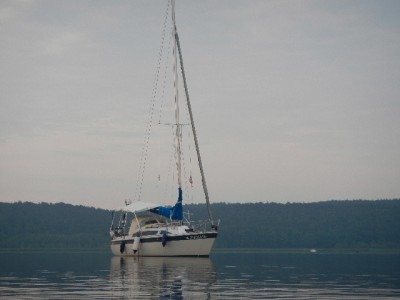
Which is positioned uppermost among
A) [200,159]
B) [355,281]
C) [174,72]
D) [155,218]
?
[174,72]

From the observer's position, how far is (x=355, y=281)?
140ft

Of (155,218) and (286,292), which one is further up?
(155,218)

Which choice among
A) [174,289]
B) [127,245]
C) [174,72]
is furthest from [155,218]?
[174,289]

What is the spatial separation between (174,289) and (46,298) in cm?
664

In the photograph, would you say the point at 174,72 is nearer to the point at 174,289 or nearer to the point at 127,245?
the point at 127,245

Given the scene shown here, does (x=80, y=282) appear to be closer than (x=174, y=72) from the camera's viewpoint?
Yes

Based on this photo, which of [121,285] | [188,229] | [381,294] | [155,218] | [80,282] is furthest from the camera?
[155,218]

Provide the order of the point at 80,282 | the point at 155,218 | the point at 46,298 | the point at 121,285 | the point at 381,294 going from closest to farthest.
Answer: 1. the point at 46,298
2. the point at 381,294
3. the point at 121,285
4. the point at 80,282
5. the point at 155,218

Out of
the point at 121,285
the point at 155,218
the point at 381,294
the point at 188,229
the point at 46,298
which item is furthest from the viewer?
the point at 155,218

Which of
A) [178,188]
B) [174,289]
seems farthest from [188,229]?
[174,289]

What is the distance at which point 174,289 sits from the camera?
34562 millimetres

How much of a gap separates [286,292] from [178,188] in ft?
155

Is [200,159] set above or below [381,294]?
above

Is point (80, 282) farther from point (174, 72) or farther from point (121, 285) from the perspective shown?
point (174, 72)
